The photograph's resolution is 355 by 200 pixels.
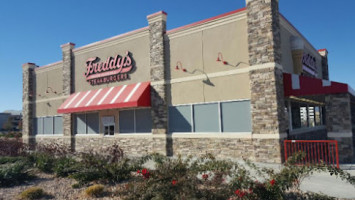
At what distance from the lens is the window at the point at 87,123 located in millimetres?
19106

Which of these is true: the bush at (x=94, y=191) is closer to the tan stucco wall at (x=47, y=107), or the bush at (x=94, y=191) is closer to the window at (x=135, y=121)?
the window at (x=135, y=121)

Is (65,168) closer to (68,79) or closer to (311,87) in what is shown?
(311,87)

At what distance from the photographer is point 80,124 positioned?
20.1m

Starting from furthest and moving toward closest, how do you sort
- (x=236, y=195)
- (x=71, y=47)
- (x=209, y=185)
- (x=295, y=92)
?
(x=71, y=47) → (x=295, y=92) → (x=209, y=185) → (x=236, y=195)

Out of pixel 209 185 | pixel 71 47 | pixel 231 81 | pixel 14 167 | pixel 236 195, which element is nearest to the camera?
pixel 236 195

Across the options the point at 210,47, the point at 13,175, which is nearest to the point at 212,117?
the point at 210,47

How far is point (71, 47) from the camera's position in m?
21.0

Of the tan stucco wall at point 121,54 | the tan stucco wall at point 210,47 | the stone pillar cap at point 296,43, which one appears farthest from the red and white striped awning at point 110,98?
the stone pillar cap at point 296,43

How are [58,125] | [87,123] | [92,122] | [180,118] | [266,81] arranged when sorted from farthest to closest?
[58,125] < [87,123] < [92,122] < [180,118] < [266,81]

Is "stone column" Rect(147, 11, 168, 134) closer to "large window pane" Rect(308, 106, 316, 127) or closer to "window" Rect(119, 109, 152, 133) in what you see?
"window" Rect(119, 109, 152, 133)

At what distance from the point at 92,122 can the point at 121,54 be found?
18.1ft

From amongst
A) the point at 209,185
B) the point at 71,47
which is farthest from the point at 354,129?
the point at 71,47

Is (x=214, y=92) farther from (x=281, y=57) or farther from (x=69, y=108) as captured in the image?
(x=69, y=108)

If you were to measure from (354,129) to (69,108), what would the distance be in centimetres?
1973
